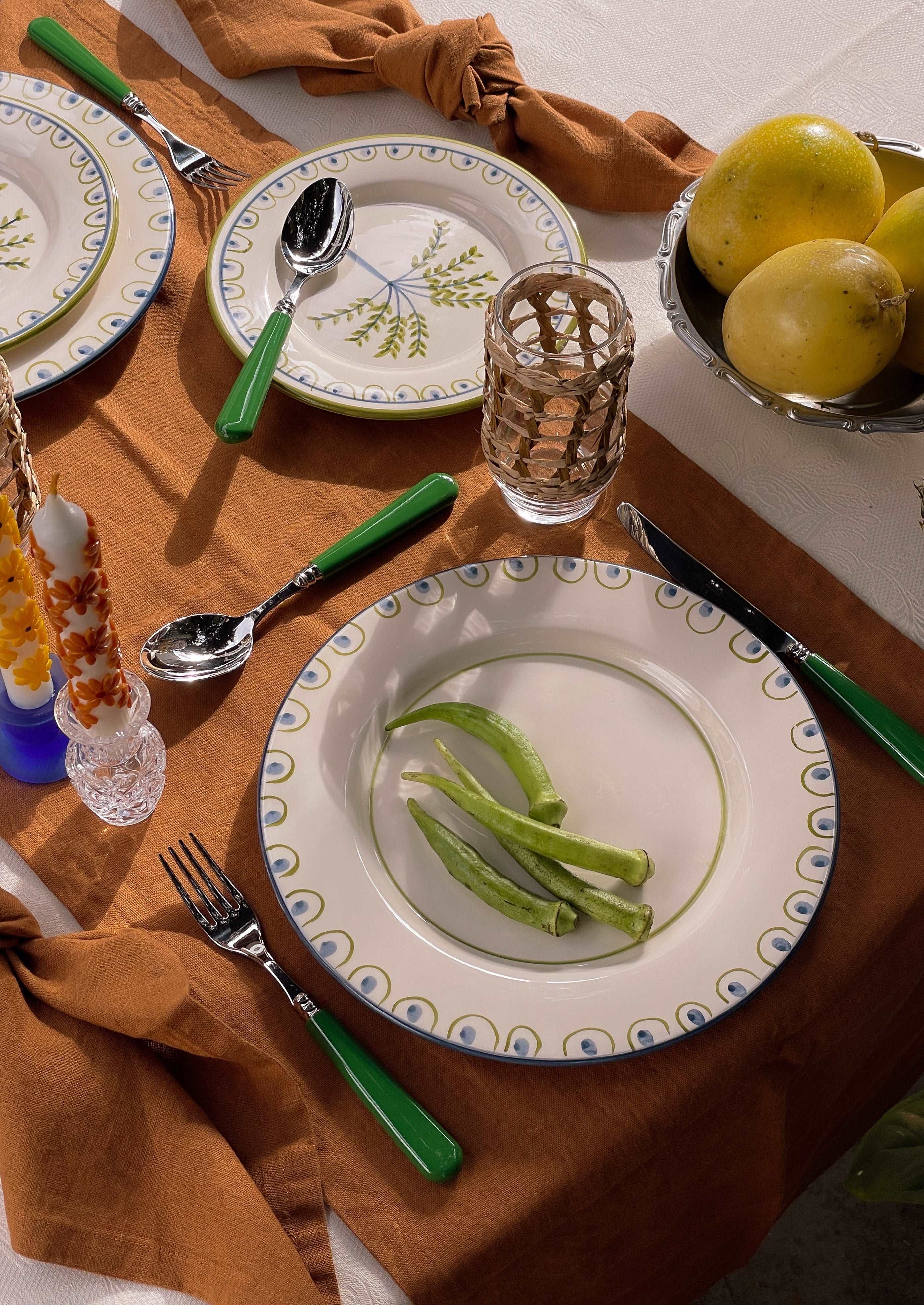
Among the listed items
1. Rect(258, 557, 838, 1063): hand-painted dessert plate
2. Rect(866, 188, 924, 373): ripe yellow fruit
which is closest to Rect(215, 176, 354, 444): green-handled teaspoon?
Rect(258, 557, 838, 1063): hand-painted dessert plate

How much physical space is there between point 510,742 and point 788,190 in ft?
1.49

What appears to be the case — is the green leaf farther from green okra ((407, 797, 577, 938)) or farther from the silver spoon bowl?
the silver spoon bowl

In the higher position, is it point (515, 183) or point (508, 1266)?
point (515, 183)

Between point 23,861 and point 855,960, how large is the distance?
508 millimetres

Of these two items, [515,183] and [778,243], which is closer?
[778,243]

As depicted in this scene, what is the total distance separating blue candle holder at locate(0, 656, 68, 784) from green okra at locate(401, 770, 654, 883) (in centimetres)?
28

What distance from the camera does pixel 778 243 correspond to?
81 cm

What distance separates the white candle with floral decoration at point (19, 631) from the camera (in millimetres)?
553

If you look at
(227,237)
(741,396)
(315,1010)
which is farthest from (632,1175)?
(227,237)

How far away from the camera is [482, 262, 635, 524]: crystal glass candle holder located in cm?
71

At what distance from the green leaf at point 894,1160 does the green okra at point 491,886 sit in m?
0.38

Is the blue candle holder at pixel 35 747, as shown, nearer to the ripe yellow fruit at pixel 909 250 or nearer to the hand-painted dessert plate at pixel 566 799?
the hand-painted dessert plate at pixel 566 799

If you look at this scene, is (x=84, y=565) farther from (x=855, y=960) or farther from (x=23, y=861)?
(x=855, y=960)

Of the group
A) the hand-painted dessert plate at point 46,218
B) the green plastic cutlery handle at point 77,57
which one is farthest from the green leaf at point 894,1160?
the green plastic cutlery handle at point 77,57
